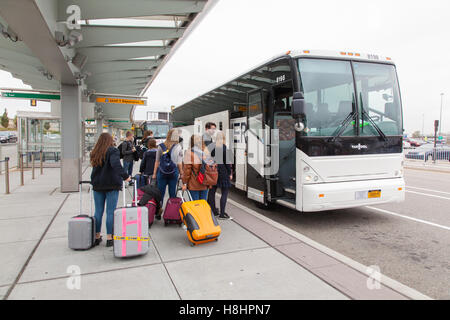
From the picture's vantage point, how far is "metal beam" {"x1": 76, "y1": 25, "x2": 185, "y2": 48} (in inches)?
303

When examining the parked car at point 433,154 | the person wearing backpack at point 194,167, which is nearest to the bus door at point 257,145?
the person wearing backpack at point 194,167

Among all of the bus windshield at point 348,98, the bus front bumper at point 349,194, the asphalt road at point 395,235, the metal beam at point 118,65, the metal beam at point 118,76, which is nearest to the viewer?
the asphalt road at point 395,235

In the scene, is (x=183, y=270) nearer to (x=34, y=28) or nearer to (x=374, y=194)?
(x=374, y=194)

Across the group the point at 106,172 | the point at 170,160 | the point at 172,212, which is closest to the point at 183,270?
the point at 106,172

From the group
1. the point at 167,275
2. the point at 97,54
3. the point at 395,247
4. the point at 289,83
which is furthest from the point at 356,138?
the point at 97,54

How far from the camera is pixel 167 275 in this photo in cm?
361

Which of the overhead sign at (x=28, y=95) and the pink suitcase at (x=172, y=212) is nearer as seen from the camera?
the pink suitcase at (x=172, y=212)

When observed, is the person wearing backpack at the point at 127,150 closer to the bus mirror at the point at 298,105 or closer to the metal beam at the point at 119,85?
the metal beam at the point at 119,85

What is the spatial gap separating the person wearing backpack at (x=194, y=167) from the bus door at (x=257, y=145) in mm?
1559

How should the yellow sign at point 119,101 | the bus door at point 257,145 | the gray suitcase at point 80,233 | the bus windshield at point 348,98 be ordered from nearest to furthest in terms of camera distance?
the gray suitcase at point 80,233 → the bus windshield at point 348,98 → the bus door at point 257,145 → the yellow sign at point 119,101

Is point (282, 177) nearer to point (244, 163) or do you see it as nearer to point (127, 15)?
point (244, 163)

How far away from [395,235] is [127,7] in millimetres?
6984

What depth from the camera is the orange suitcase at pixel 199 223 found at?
4.51m

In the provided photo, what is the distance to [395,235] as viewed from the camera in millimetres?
5324
